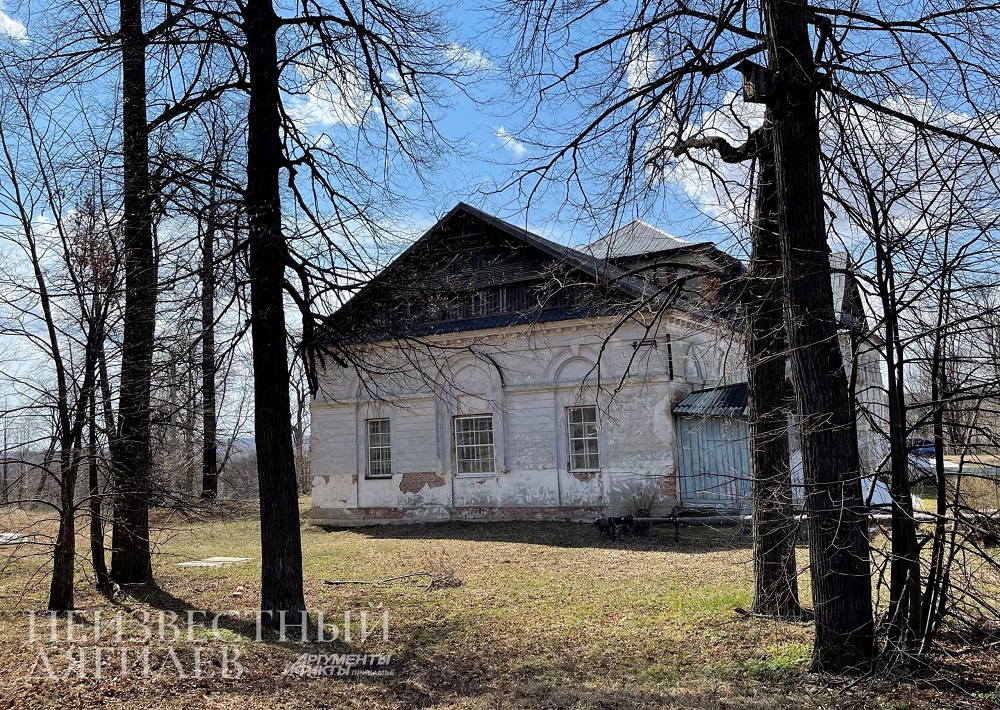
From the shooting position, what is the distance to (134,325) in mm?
9469

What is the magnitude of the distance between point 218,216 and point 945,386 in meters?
6.37

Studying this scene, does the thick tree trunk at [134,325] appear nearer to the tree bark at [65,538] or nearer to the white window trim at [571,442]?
the tree bark at [65,538]

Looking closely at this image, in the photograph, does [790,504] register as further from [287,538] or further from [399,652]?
[287,538]

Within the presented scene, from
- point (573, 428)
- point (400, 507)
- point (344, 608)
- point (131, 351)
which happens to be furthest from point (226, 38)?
point (400, 507)

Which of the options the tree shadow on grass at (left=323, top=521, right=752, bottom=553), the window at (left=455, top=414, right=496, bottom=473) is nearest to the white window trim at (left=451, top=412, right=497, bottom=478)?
the window at (left=455, top=414, right=496, bottom=473)

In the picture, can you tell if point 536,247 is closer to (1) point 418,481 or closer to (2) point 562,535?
(2) point 562,535

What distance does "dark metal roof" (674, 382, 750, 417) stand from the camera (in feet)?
55.1

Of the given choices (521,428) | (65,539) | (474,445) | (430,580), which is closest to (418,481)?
(474,445)

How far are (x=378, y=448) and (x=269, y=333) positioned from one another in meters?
13.4

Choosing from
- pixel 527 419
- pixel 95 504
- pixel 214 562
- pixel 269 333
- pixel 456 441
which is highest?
pixel 269 333

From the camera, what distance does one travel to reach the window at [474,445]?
19.7m

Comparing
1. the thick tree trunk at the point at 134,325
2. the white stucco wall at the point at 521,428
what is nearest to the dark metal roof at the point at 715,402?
the white stucco wall at the point at 521,428

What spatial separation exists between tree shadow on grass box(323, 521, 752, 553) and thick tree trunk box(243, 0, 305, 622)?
7792mm

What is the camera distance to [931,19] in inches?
229
